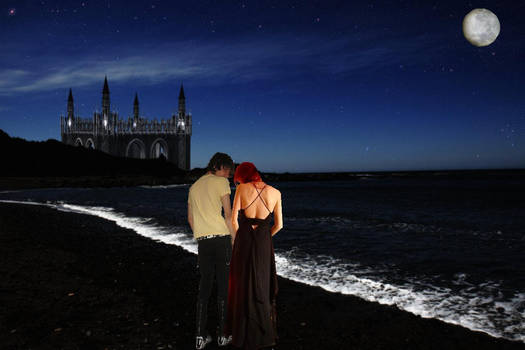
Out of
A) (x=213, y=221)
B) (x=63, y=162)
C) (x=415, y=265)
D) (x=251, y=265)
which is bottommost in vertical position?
(x=415, y=265)

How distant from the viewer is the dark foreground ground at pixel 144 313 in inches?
184

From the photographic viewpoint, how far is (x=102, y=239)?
1209 centimetres

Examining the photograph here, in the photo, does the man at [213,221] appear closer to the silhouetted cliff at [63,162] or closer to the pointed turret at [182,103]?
the silhouetted cliff at [63,162]

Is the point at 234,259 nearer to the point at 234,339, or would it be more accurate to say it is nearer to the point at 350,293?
the point at 234,339

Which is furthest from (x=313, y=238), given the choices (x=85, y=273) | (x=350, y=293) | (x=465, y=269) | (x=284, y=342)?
(x=284, y=342)

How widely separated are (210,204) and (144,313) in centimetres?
249

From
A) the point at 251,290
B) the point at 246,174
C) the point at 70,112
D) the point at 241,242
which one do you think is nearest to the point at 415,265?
the point at 251,290

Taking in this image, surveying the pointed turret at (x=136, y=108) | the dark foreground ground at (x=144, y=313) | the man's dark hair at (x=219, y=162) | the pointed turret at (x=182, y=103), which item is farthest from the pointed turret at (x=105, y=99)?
the man's dark hair at (x=219, y=162)

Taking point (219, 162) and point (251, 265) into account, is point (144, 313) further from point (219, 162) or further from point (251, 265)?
point (219, 162)

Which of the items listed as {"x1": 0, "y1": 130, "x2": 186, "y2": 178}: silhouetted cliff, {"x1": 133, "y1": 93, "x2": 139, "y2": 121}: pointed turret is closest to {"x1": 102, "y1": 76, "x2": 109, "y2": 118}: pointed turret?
{"x1": 133, "y1": 93, "x2": 139, "y2": 121}: pointed turret

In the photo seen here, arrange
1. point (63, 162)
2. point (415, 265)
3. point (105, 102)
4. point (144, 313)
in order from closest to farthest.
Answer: point (144, 313) → point (415, 265) → point (63, 162) → point (105, 102)

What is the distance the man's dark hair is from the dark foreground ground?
2082 mm

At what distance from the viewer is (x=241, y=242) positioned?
4.03 m

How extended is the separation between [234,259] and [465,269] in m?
8.19
